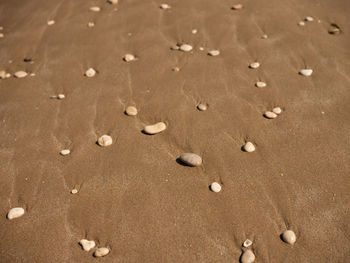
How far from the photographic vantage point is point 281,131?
6.64 feet

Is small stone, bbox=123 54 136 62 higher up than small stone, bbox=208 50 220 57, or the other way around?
small stone, bbox=208 50 220 57

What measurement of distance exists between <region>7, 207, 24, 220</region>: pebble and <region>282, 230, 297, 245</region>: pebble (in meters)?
1.31

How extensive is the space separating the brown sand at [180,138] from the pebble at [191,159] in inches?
1.9

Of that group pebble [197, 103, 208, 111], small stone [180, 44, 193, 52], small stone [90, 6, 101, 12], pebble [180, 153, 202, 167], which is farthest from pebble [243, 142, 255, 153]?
small stone [90, 6, 101, 12]

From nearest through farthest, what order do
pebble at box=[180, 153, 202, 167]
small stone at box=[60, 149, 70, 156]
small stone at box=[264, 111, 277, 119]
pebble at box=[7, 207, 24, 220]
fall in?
1. pebble at box=[7, 207, 24, 220]
2. pebble at box=[180, 153, 202, 167]
3. small stone at box=[60, 149, 70, 156]
4. small stone at box=[264, 111, 277, 119]

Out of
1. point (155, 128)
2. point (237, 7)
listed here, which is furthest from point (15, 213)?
point (237, 7)

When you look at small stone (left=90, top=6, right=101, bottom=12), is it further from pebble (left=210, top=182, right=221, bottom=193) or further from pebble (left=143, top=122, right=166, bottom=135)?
pebble (left=210, top=182, right=221, bottom=193)

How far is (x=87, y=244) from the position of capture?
1530 mm

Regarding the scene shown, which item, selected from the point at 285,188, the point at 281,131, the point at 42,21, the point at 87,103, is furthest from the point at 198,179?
the point at 42,21

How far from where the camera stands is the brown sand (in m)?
1.56

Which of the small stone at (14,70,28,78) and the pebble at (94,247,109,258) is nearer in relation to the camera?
the pebble at (94,247,109,258)

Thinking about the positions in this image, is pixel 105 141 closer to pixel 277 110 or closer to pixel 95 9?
pixel 277 110

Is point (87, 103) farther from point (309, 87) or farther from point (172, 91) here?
point (309, 87)

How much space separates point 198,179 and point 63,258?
0.77 metres
